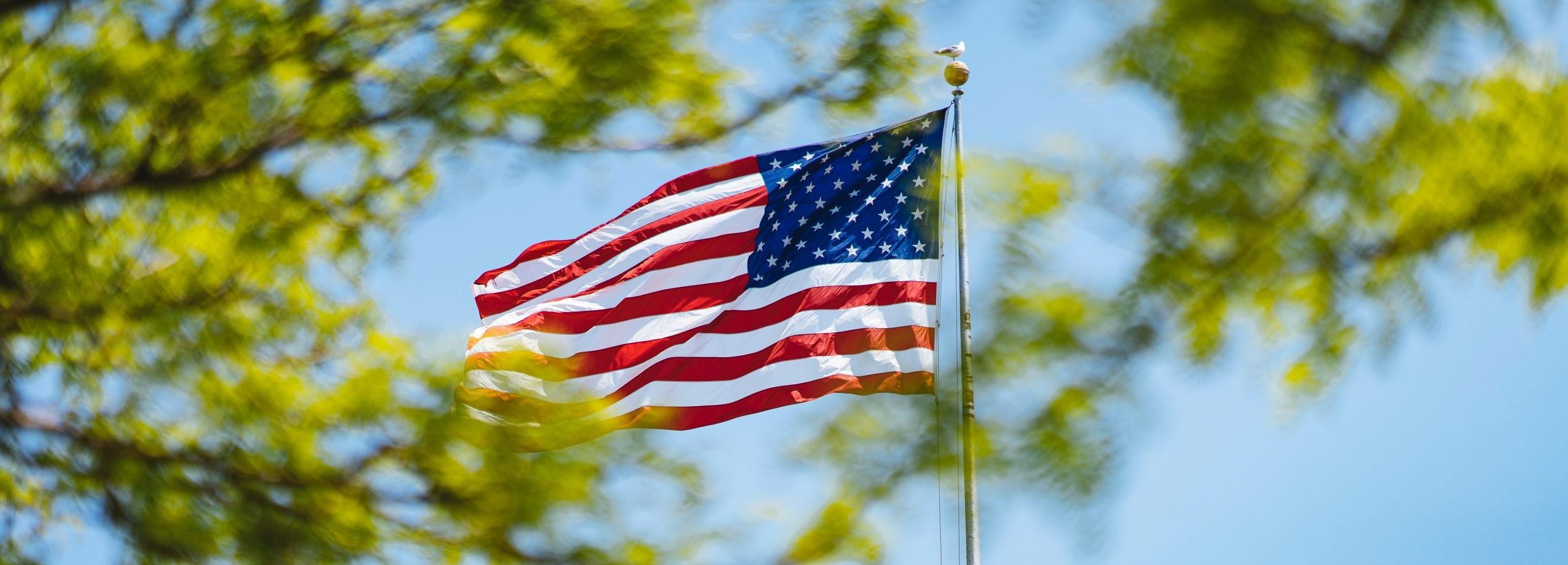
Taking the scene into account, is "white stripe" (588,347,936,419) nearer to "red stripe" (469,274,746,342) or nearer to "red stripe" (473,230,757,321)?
"red stripe" (469,274,746,342)

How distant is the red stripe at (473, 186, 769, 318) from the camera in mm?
5688

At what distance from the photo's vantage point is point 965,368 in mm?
4172

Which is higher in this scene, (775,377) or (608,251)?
(608,251)

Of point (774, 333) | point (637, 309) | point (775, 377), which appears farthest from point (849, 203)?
point (637, 309)

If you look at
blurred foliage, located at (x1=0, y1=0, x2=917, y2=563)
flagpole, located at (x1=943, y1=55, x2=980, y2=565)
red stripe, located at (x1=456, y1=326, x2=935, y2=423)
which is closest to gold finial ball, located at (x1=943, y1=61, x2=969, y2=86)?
flagpole, located at (x1=943, y1=55, x2=980, y2=565)

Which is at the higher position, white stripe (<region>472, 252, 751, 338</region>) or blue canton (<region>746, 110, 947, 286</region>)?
blue canton (<region>746, 110, 947, 286</region>)

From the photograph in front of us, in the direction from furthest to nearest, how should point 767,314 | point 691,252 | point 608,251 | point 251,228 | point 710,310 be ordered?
point 608,251
point 691,252
point 710,310
point 767,314
point 251,228

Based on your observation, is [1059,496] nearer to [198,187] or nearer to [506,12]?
[506,12]

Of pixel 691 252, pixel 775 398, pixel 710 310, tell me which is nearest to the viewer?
pixel 775 398

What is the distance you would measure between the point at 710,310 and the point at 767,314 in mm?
286

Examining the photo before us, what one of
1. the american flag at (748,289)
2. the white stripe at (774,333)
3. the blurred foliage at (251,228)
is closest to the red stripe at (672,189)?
the american flag at (748,289)

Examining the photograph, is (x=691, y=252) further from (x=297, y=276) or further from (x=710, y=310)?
(x=297, y=276)

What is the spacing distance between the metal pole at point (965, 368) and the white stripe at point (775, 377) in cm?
29

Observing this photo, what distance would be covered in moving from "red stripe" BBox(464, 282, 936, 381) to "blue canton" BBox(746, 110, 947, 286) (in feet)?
0.43
